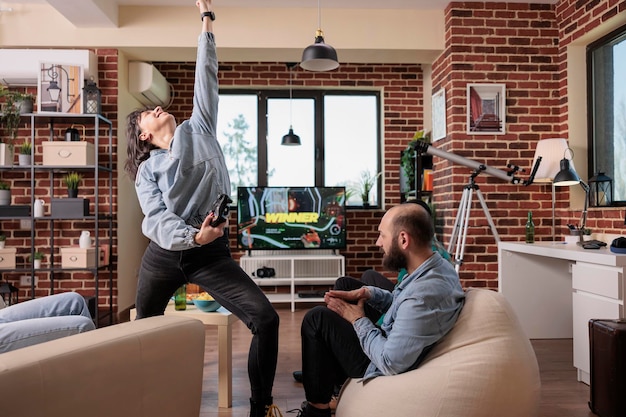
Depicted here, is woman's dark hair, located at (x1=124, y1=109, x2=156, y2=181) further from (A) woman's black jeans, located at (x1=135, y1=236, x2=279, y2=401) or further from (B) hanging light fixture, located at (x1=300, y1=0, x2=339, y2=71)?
(B) hanging light fixture, located at (x1=300, y1=0, x2=339, y2=71)

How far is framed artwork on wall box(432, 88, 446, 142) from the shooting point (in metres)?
4.93

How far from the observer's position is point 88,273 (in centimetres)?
491

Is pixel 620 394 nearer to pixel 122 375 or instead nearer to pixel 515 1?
pixel 122 375

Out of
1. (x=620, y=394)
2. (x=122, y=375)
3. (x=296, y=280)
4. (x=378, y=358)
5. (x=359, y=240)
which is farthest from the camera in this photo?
(x=359, y=240)

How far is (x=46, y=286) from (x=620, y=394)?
4549mm

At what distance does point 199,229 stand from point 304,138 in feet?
14.9

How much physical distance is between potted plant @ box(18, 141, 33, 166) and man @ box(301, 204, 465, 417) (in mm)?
3521

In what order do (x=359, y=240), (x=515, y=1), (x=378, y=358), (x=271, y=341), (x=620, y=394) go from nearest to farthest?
1. (x=378, y=358)
2. (x=271, y=341)
3. (x=620, y=394)
4. (x=515, y=1)
5. (x=359, y=240)

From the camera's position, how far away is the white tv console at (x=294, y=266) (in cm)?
574

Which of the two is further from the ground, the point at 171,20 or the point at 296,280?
the point at 171,20

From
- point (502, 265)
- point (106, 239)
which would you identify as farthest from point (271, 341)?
point (106, 239)

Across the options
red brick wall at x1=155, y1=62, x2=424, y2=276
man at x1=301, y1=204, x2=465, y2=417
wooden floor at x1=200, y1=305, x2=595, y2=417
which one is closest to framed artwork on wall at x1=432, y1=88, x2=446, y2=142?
red brick wall at x1=155, y1=62, x2=424, y2=276

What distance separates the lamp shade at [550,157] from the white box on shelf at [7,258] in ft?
14.3

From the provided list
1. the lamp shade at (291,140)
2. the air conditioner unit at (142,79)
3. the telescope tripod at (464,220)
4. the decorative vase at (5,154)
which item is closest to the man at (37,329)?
the decorative vase at (5,154)
